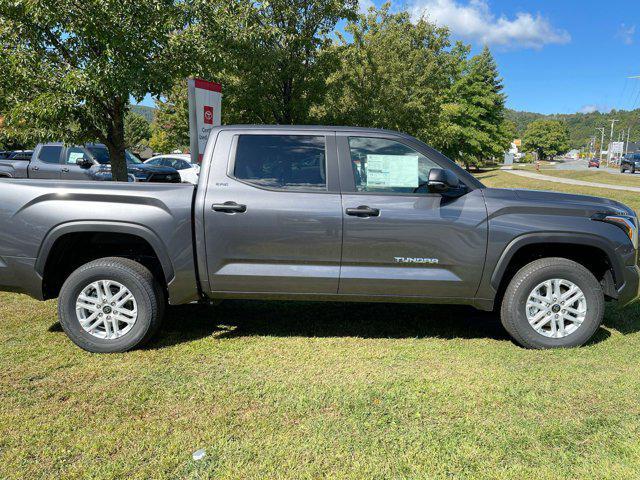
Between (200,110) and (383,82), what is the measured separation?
11.7 meters

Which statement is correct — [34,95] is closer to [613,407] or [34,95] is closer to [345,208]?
[345,208]

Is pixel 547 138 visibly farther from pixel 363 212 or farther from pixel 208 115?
pixel 363 212

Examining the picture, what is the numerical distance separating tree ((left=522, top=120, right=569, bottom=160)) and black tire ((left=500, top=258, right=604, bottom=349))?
140m

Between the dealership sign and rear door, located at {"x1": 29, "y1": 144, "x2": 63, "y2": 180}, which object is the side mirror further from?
rear door, located at {"x1": 29, "y1": 144, "x2": 63, "y2": 180}

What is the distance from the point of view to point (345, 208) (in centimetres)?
385


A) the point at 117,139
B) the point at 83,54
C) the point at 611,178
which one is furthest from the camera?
the point at 611,178

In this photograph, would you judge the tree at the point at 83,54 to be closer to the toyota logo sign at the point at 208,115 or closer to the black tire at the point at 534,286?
the toyota logo sign at the point at 208,115

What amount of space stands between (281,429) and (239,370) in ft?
2.84

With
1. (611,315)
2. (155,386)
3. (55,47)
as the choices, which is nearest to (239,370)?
(155,386)

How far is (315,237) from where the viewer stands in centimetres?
385

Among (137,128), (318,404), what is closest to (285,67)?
(318,404)

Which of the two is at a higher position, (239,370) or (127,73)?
(127,73)

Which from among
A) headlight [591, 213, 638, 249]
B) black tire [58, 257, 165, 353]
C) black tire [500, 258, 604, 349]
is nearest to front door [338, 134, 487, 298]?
black tire [500, 258, 604, 349]

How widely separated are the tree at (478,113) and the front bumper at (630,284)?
39.4 meters
